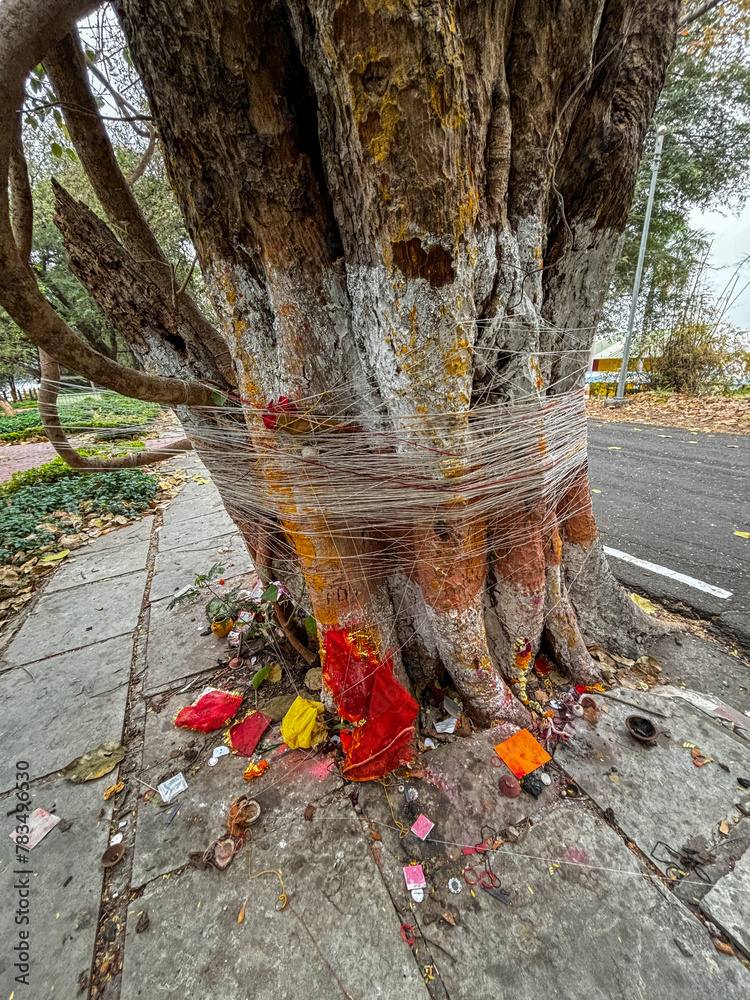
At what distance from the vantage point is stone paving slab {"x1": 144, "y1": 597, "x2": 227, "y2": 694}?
2172 mm

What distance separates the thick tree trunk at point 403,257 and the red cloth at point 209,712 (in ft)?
2.04

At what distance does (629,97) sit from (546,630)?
205 centimetres

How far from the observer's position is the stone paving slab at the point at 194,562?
3096 millimetres

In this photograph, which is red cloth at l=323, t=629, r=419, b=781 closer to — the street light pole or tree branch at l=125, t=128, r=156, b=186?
tree branch at l=125, t=128, r=156, b=186

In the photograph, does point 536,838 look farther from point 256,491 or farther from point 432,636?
point 256,491

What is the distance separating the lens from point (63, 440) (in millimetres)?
1511

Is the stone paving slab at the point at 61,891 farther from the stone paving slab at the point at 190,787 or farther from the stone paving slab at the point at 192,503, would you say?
the stone paving slab at the point at 192,503

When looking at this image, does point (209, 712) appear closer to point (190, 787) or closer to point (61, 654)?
point (190, 787)

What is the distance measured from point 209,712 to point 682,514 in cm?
430

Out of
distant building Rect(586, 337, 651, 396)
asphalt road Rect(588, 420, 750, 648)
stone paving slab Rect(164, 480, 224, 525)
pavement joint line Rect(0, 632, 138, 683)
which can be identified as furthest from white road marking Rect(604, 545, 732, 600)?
distant building Rect(586, 337, 651, 396)

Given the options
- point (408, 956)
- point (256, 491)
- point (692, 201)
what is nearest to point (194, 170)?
point (256, 491)

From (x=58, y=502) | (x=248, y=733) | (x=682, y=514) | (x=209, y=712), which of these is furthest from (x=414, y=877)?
(x=58, y=502)

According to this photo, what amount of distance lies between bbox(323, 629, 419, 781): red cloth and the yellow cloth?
0.42 feet

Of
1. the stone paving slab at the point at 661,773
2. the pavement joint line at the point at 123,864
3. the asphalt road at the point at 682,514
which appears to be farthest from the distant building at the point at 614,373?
the pavement joint line at the point at 123,864
